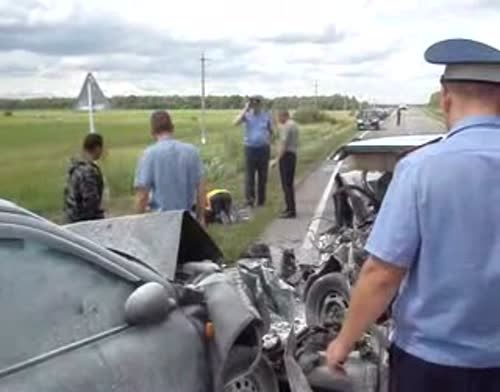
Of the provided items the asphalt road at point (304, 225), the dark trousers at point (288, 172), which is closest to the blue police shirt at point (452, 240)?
the asphalt road at point (304, 225)

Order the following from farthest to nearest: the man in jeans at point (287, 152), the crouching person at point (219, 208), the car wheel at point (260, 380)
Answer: the man in jeans at point (287, 152), the crouching person at point (219, 208), the car wheel at point (260, 380)

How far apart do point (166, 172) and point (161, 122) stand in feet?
1.41

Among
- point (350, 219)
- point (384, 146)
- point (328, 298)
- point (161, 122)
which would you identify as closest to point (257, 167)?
point (161, 122)

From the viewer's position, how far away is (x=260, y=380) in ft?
15.5

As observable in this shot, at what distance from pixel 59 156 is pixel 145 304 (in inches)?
1277

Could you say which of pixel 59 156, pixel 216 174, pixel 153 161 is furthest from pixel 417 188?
pixel 59 156

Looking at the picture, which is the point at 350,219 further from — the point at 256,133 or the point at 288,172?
the point at 256,133

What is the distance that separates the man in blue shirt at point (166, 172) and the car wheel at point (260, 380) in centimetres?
332

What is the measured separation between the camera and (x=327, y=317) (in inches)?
262

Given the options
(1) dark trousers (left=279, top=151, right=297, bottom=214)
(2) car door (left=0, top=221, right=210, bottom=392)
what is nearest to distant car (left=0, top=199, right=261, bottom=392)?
(2) car door (left=0, top=221, right=210, bottom=392)

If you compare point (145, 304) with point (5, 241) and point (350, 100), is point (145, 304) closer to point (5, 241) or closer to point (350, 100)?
point (5, 241)

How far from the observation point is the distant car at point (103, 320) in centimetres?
309

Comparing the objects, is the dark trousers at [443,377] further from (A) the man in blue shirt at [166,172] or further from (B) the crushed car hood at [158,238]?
(A) the man in blue shirt at [166,172]

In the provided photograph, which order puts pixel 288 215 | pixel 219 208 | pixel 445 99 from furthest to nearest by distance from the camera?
pixel 288 215, pixel 219 208, pixel 445 99
